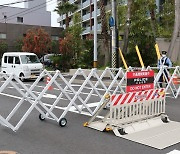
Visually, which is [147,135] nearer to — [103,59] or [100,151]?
[100,151]

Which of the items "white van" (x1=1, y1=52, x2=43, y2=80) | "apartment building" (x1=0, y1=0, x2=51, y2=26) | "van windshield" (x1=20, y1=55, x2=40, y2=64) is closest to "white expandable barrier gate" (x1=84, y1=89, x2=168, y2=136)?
"white van" (x1=1, y1=52, x2=43, y2=80)

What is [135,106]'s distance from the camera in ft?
21.6

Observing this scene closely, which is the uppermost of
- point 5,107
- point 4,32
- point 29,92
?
point 4,32

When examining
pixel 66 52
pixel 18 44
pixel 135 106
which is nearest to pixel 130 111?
pixel 135 106

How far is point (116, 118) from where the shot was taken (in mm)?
6258

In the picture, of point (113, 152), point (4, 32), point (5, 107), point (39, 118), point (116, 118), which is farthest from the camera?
point (4, 32)

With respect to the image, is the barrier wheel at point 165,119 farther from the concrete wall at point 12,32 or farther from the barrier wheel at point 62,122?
the concrete wall at point 12,32

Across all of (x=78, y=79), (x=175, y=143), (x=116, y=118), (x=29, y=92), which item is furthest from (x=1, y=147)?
(x=78, y=79)

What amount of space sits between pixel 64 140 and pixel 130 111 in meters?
1.74

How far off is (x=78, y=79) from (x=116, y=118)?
37.1 feet

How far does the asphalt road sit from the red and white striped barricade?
1.68 feet

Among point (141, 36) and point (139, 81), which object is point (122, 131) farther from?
point (141, 36)

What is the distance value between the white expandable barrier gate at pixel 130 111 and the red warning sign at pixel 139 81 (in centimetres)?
19

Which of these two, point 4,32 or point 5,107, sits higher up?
point 4,32
